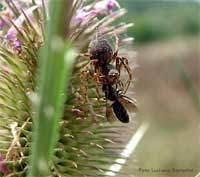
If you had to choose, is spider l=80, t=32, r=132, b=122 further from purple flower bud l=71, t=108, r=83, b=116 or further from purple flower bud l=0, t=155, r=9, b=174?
purple flower bud l=0, t=155, r=9, b=174

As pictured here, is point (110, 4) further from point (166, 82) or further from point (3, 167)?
point (166, 82)

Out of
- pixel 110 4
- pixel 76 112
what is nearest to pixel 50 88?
pixel 76 112

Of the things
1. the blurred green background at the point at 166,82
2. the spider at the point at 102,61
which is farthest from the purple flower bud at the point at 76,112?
the blurred green background at the point at 166,82

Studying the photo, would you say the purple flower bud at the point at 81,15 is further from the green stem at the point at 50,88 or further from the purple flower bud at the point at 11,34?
the green stem at the point at 50,88

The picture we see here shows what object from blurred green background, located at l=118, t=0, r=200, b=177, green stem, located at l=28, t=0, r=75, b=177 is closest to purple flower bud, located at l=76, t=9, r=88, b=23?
green stem, located at l=28, t=0, r=75, b=177

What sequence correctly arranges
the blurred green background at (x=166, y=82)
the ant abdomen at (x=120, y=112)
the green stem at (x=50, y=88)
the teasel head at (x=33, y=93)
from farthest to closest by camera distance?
the blurred green background at (x=166, y=82)
the teasel head at (x=33, y=93)
the ant abdomen at (x=120, y=112)
the green stem at (x=50, y=88)
